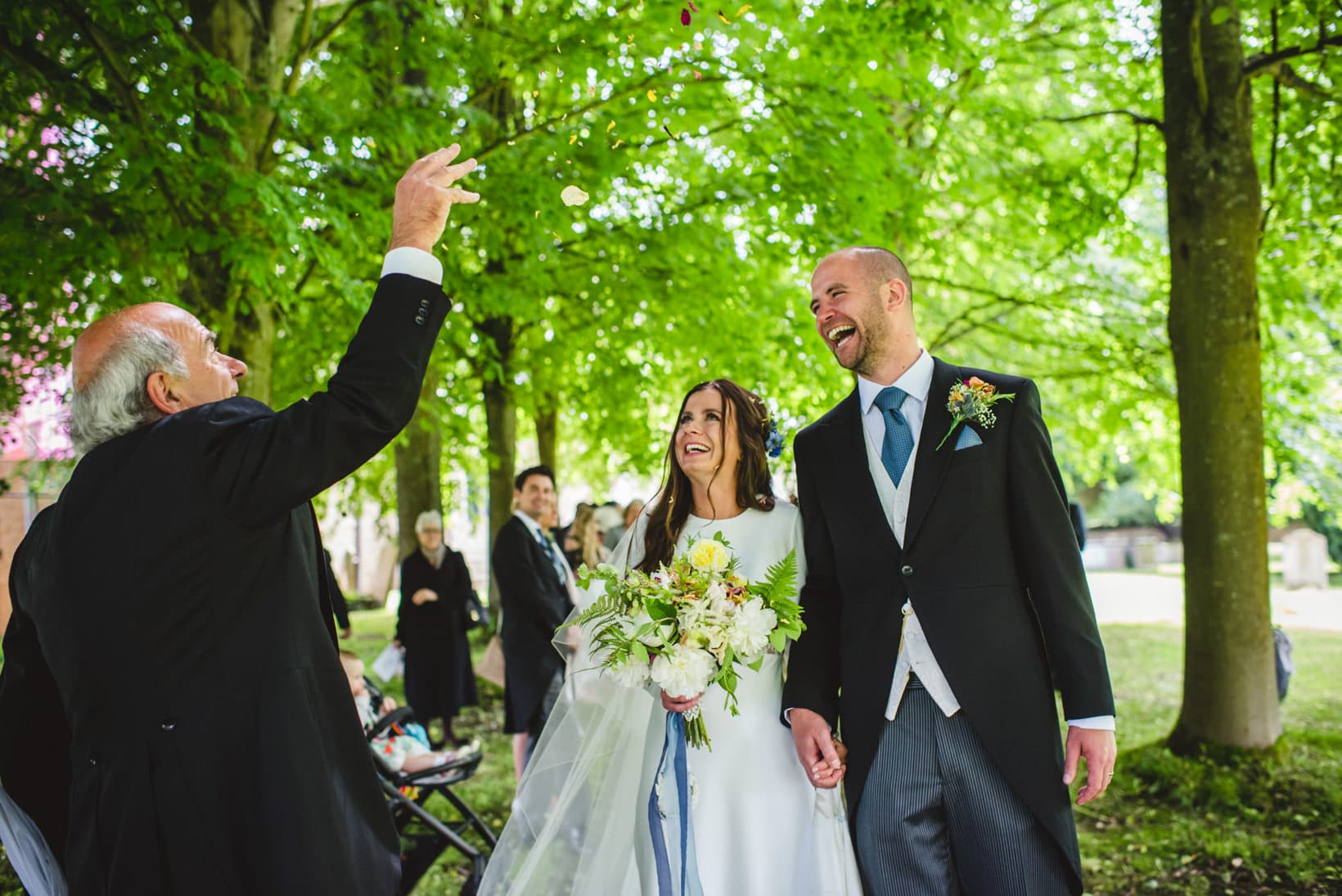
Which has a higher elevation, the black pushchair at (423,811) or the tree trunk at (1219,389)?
the tree trunk at (1219,389)

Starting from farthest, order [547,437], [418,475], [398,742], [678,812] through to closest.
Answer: [547,437] → [418,475] → [398,742] → [678,812]

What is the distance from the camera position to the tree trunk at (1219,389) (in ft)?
21.1

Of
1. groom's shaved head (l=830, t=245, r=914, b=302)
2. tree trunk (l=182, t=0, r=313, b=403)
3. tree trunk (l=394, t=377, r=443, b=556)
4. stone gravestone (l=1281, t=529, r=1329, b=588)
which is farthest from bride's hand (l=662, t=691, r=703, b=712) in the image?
stone gravestone (l=1281, t=529, r=1329, b=588)

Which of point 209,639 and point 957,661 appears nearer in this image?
point 209,639

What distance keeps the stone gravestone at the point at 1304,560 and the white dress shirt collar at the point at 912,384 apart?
23939 mm

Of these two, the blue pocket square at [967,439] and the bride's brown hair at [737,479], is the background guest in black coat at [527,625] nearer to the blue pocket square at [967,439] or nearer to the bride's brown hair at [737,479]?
the bride's brown hair at [737,479]

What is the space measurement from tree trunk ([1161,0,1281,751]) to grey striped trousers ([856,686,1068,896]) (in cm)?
454

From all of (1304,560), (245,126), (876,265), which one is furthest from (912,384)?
(1304,560)

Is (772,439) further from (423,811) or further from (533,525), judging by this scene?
(533,525)

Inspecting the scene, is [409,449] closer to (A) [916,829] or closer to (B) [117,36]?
(B) [117,36]

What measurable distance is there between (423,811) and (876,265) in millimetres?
3544

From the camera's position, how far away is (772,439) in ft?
13.1

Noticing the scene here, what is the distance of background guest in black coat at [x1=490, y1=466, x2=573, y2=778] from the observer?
270 inches

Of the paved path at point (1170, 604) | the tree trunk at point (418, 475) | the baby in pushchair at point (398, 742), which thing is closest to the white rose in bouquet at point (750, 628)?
the baby in pushchair at point (398, 742)
